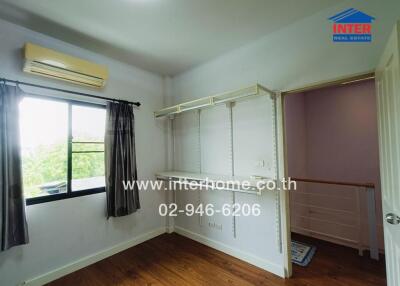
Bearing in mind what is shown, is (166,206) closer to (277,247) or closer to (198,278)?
(198,278)

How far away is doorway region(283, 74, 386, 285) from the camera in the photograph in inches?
99.7

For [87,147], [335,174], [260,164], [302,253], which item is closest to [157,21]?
[87,147]

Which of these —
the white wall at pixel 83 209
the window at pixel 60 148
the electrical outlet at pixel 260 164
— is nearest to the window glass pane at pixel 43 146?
the window at pixel 60 148

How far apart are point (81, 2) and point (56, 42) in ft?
2.72

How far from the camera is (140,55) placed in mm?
2613

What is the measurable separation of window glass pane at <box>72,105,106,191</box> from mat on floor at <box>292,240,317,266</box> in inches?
103

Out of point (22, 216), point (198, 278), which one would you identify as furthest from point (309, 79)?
point (22, 216)

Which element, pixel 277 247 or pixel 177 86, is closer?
pixel 277 247

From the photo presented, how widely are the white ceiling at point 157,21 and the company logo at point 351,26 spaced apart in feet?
0.50

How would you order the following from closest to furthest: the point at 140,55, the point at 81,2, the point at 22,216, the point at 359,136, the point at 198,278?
1. the point at 81,2
2. the point at 22,216
3. the point at 198,278
4. the point at 140,55
5. the point at 359,136

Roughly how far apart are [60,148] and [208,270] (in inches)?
86.0

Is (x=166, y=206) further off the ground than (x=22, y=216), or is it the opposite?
(x=22, y=216)

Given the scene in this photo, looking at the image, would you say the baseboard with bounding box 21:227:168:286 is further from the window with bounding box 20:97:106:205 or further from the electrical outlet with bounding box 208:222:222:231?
the electrical outlet with bounding box 208:222:222:231

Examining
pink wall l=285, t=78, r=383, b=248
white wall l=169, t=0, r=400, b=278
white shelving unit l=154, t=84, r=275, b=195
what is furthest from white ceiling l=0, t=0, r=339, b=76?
pink wall l=285, t=78, r=383, b=248
